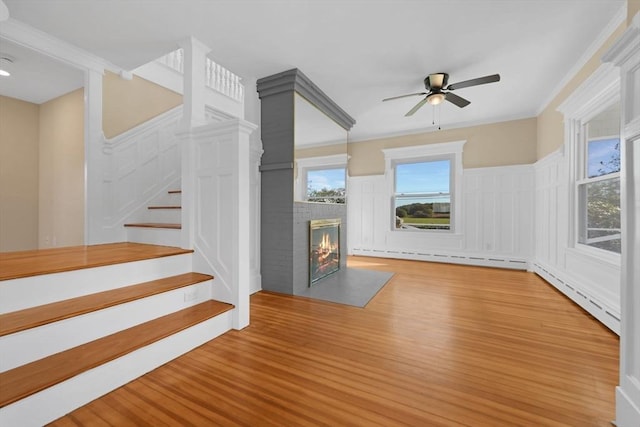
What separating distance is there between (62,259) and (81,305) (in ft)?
2.00

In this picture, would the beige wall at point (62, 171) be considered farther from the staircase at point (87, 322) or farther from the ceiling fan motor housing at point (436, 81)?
the ceiling fan motor housing at point (436, 81)

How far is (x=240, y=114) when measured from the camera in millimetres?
4898

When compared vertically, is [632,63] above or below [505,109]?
below

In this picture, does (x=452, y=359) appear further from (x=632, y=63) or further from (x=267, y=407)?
(x=632, y=63)

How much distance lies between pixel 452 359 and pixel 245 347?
149 cm

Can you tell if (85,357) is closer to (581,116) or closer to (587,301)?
(587,301)

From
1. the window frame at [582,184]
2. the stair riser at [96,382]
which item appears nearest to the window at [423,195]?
the window frame at [582,184]

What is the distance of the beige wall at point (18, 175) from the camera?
3695mm

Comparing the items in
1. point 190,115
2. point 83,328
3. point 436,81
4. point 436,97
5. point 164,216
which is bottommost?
point 83,328

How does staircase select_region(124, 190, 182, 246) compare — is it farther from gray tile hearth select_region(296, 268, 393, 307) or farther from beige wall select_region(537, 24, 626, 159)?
beige wall select_region(537, 24, 626, 159)

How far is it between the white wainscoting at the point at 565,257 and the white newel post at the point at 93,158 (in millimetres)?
5269

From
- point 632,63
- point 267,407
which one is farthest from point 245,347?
point 632,63

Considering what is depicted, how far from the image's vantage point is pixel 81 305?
160cm

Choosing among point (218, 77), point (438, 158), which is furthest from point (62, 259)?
point (438, 158)
